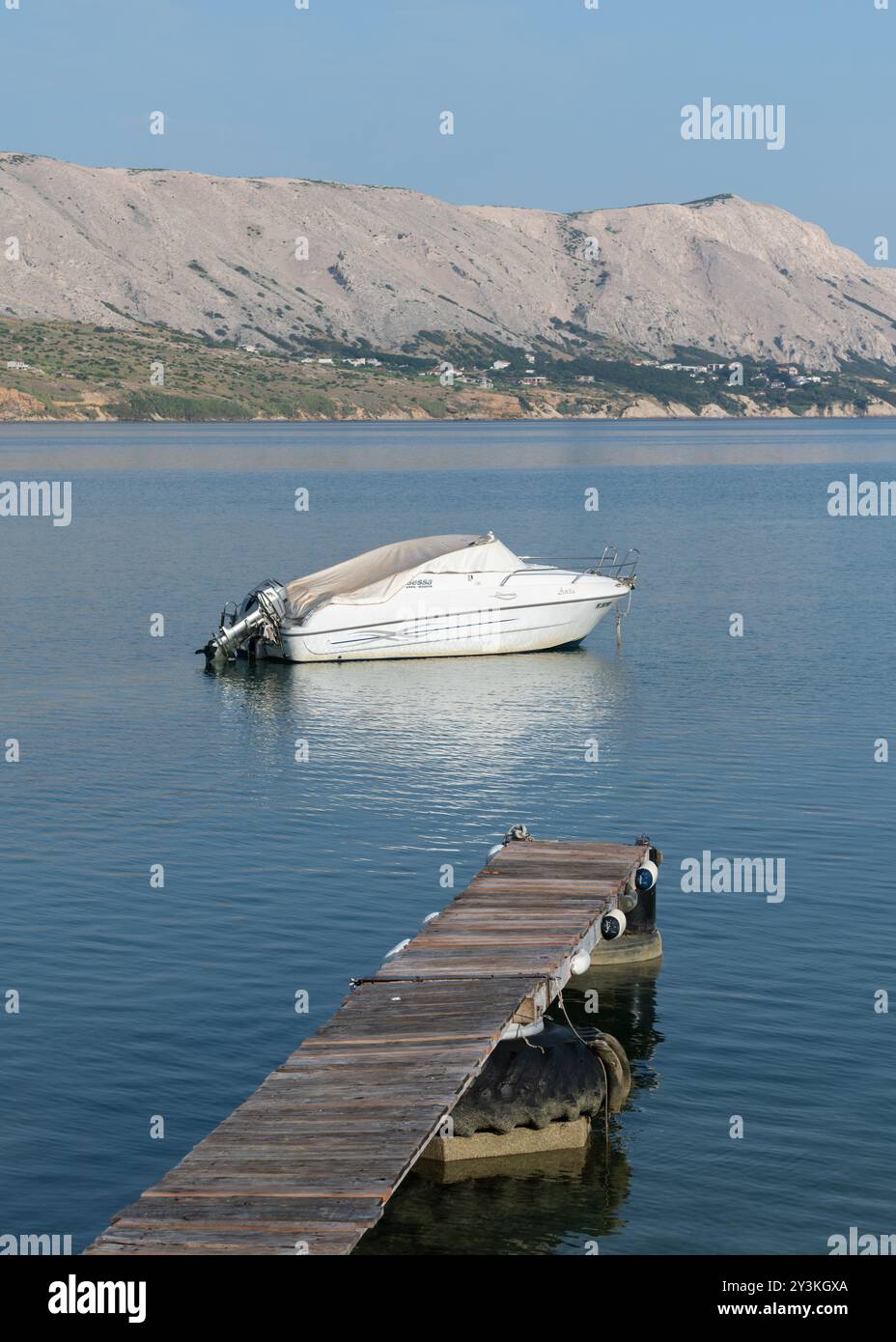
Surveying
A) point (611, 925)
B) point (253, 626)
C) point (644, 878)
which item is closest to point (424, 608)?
point (253, 626)

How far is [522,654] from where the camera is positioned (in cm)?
5869

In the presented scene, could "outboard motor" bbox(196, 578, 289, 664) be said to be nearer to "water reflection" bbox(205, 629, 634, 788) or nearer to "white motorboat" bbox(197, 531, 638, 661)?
"white motorboat" bbox(197, 531, 638, 661)

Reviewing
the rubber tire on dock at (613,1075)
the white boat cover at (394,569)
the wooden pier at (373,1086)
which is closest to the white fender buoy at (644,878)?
the wooden pier at (373,1086)

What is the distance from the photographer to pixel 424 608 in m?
55.8

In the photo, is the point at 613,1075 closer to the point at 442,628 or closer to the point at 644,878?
the point at 644,878

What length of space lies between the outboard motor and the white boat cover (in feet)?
2.14

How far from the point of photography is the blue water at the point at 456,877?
20656mm

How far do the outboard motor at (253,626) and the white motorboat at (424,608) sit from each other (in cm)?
3

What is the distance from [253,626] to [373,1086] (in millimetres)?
39181

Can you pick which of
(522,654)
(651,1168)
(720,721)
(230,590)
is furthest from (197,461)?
(651,1168)

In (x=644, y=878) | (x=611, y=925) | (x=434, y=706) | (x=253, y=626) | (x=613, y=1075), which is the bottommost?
(x=613, y=1075)

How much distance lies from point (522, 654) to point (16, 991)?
33859mm

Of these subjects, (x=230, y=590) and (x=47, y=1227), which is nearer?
(x=47, y=1227)
